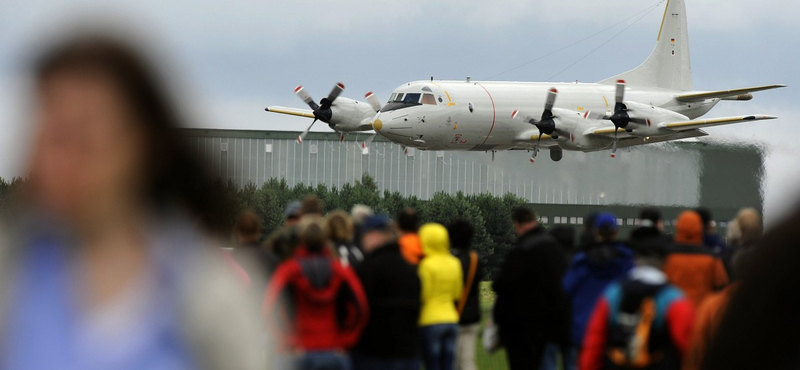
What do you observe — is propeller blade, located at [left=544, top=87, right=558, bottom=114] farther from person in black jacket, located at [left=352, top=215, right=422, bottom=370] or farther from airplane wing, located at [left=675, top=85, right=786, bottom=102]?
person in black jacket, located at [left=352, top=215, right=422, bottom=370]

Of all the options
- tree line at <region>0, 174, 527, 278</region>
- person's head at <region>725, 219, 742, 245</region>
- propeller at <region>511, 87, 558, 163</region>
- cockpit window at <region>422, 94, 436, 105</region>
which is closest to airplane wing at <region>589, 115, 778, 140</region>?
propeller at <region>511, 87, 558, 163</region>

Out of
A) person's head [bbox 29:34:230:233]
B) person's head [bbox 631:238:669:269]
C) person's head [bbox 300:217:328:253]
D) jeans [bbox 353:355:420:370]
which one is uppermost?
person's head [bbox 29:34:230:233]

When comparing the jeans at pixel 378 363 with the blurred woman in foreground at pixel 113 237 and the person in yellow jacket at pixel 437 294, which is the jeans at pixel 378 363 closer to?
the person in yellow jacket at pixel 437 294

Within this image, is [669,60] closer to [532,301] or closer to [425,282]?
[532,301]

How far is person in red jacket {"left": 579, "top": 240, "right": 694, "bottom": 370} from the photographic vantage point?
6.38m

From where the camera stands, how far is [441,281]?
32.1 ft

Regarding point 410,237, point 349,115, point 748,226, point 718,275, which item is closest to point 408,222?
point 410,237

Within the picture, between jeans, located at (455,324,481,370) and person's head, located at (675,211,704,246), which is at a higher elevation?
person's head, located at (675,211,704,246)

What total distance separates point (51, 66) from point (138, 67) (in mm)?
151

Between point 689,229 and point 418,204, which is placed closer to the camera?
point 689,229

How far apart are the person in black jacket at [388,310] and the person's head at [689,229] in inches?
90.0

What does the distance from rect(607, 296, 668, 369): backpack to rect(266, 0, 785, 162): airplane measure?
3472 cm

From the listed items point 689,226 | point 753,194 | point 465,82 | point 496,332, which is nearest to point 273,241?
point 496,332

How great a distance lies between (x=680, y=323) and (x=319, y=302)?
251 cm
